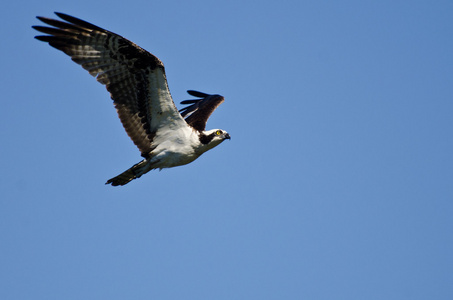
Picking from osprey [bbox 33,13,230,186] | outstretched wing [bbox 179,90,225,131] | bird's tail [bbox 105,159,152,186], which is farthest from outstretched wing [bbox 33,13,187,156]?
outstretched wing [bbox 179,90,225,131]

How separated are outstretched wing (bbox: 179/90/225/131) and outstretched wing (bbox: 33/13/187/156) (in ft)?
4.28

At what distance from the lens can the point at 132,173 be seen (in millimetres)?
11617

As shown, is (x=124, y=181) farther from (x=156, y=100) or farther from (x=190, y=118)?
(x=190, y=118)

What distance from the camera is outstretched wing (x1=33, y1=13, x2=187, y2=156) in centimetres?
1059

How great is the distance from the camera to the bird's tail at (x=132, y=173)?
454 inches

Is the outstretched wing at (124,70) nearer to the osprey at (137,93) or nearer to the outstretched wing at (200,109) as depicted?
the osprey at (137,93)

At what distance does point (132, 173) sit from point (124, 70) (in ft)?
6.49

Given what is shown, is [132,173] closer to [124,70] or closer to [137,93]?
[137,93]

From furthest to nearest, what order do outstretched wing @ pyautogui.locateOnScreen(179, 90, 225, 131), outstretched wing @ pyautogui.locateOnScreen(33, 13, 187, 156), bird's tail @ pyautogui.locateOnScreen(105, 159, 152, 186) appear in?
outstretched wing @ pyautogui.locateOnScreen(179, 90, 225, 131)
bird's tail @ pyautogui.locateOnScreen(105, 159, 152, 186)
outstretched wing @ pyautogui.locateOnScreen(33, 13, 187, 156)

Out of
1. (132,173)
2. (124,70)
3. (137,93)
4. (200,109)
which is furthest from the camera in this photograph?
(200,109)

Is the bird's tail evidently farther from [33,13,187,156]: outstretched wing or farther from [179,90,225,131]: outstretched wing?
[179,90,225,131]: outstretched wing

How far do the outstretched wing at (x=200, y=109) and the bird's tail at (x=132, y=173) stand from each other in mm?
1440

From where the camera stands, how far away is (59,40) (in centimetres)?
1059

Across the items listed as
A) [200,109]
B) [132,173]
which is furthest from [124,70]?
[200,109]
